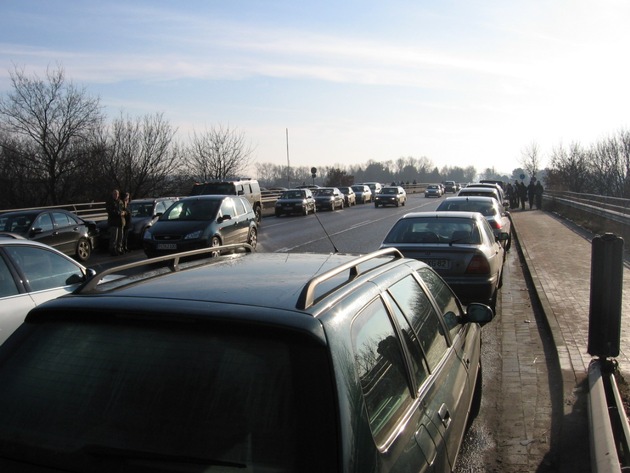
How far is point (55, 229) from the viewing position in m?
15.4

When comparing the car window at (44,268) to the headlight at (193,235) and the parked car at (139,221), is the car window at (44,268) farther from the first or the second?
the parked car at (139,221)

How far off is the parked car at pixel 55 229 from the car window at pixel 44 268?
932 cm

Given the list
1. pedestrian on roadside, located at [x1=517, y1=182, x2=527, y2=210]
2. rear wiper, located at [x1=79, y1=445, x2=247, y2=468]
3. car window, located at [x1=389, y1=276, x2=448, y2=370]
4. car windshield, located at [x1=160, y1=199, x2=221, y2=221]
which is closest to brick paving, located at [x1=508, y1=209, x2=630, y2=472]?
car window, located at [x1=389, y1=276, x2=448, y2=370]

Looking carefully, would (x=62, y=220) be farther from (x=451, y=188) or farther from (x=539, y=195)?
(x=451, y=188)

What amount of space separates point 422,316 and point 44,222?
14223 millimetres

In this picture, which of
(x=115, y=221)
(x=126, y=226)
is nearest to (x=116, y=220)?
(x=115, y=221)

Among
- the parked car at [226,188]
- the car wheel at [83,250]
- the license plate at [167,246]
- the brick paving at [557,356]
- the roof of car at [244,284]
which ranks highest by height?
the parked car at [226,188]

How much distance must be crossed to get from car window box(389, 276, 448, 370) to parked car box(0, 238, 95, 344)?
135 inches

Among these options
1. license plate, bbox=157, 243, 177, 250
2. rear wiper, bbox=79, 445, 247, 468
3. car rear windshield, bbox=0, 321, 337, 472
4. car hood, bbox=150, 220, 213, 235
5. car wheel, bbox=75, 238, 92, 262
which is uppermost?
car rear windshield, bbox=0, 321, 337, 472

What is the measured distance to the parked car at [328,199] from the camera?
1620 inches

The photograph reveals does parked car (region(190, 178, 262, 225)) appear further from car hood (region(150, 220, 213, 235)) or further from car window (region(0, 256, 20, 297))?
car window (region(0, 256, 20, 297))

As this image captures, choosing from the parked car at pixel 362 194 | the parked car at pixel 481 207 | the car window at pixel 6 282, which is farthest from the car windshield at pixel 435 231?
the parked car at pixel 362 194

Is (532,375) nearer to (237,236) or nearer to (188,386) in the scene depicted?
(188,386)

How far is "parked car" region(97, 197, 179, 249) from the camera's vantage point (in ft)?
60.2
